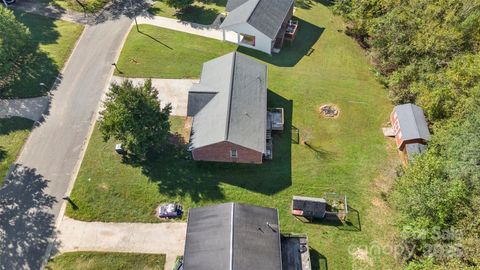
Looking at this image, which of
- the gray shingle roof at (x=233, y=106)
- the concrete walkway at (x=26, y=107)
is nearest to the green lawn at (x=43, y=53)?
the concrete walkway at (x=26, y=107)

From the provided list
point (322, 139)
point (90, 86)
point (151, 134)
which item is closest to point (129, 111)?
point (151, 134)

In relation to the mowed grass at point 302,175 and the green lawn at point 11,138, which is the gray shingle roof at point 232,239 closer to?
the mowed grass at point 302,175

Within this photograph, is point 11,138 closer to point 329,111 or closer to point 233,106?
point 233,106

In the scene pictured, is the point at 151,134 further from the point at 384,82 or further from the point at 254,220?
the point at 384,82

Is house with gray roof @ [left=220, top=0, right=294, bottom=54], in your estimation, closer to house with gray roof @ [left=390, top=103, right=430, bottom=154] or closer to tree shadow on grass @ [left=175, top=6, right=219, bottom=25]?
tree shadow on grass @ [left=175, top=6, right=219, bottom=25]

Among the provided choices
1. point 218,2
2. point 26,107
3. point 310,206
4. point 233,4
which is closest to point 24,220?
point 26,107

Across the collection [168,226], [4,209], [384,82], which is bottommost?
[4,209]

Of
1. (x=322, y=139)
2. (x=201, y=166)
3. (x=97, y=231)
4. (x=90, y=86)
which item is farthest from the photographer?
(x=90, y=86)

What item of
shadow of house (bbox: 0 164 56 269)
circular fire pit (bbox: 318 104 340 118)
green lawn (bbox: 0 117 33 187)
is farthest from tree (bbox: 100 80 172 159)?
circular fire pit (bbox: 318 104 340 118)
